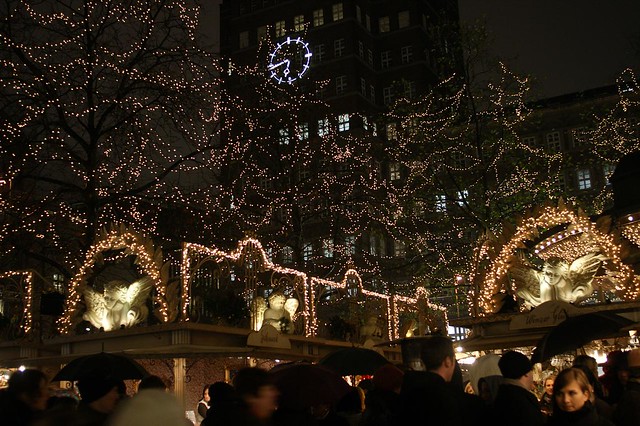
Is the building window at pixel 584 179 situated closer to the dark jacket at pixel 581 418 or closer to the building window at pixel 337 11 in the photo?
the building window at pixel 337 11

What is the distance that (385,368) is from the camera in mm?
7188

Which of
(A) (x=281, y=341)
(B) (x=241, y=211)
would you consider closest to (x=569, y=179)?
(B) (x=241, y=211)

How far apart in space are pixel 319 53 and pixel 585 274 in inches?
2009

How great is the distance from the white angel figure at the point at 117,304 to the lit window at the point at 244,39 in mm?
51434

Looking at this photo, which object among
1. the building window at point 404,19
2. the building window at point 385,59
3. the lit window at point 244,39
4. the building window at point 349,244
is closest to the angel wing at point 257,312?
the building window at point 349,244

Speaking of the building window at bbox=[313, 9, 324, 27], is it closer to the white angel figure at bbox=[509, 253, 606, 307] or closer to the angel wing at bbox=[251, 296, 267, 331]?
the angel wing at bbox=[251, 296, 267, 331]

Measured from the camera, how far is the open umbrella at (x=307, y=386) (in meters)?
6.44

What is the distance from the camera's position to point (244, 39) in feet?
214

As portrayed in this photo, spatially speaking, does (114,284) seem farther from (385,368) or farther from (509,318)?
(385,368)

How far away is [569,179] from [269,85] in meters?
26.4

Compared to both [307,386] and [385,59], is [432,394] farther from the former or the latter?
[385,59]

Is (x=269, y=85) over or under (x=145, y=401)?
over

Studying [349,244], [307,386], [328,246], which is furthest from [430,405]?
[349,244]

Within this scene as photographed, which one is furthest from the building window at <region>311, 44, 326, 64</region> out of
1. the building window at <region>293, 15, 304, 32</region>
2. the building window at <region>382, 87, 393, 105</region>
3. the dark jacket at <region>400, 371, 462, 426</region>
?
the dark jacket at <region>400, 371, 462, 426</region>
